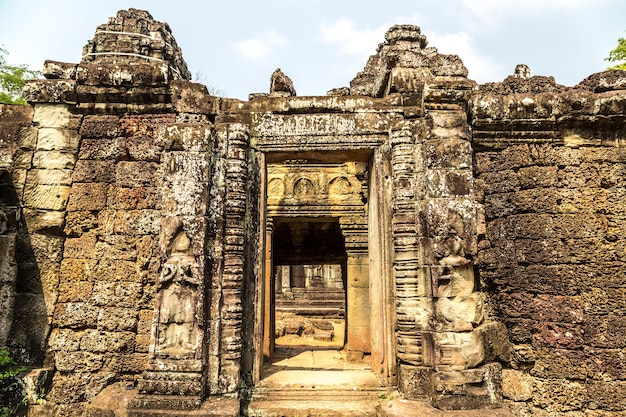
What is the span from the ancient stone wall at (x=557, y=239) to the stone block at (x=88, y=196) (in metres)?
4.30

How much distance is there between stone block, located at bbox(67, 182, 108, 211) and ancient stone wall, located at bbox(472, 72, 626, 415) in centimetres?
430

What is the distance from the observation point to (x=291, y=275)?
21391 mm

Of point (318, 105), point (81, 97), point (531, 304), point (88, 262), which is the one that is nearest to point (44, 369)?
point (88, 262)

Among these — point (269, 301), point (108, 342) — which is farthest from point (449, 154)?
point (269, 301)

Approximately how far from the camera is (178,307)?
3.93 metres

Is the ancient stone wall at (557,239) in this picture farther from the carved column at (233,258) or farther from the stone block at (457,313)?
the carved column at (233,258)

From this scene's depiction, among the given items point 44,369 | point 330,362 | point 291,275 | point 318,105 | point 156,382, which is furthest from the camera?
point 291,275

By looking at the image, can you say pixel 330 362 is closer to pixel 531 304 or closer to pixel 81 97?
pixel 531 304

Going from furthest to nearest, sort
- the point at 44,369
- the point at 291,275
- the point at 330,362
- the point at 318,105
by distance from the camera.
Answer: the point at 291,275 → the point at 330,362 → the point at 318,105 → the point at 44,369

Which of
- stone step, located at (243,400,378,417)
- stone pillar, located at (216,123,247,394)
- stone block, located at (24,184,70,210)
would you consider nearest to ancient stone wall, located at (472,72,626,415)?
stone step, located at (243,400,378,417)

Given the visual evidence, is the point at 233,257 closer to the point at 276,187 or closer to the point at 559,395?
the point at 559,395

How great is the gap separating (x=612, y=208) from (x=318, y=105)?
343 cm

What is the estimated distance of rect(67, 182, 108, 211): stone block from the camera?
4.51m

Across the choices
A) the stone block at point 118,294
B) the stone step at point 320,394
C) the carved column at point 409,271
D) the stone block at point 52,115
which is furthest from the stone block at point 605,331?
the stone block at point 52,115
